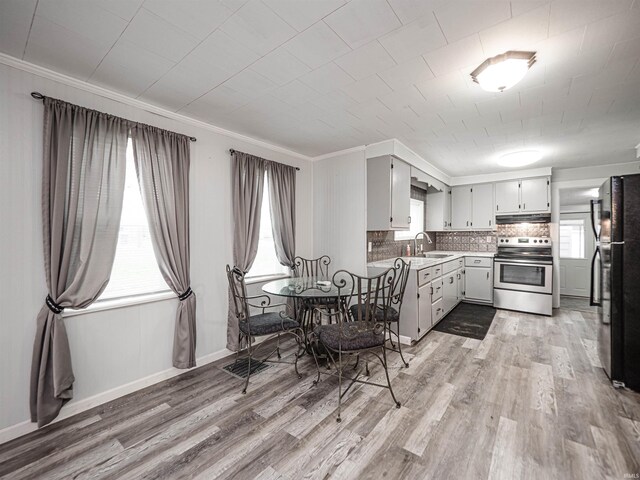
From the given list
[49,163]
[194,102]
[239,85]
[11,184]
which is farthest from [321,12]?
[11,184]

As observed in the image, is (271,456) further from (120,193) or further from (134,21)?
(134,21)

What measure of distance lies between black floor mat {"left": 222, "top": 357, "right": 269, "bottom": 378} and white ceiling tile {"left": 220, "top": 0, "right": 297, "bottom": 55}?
9.12 ft

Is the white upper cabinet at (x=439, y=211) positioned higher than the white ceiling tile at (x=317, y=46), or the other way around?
the white ceiling tile at (x=317, y=46)

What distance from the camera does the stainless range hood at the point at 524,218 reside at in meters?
4.84

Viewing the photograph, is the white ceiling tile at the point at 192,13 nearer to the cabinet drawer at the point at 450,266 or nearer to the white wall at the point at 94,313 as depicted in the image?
the white wall at the point at 94,313

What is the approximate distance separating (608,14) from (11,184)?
3.83 metres

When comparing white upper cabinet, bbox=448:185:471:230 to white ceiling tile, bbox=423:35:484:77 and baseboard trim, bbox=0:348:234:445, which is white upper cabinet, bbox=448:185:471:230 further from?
baseboard trim, bbox=0:348:234:445

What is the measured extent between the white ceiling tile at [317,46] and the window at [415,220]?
343 cm

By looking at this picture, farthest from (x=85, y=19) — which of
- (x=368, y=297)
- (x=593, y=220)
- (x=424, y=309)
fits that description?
(x=593, y=220)

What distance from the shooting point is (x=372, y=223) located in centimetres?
367

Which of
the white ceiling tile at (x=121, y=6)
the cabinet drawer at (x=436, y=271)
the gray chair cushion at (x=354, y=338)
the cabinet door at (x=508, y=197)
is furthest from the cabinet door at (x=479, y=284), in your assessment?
the white ceiling tile at (x=121, y=6)

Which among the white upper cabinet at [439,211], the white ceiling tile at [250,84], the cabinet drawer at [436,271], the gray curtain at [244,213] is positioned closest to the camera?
the white ceiling tile at [250,84]

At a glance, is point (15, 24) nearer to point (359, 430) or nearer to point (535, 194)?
point (359, 430)

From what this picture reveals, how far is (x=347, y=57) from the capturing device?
186 cm
